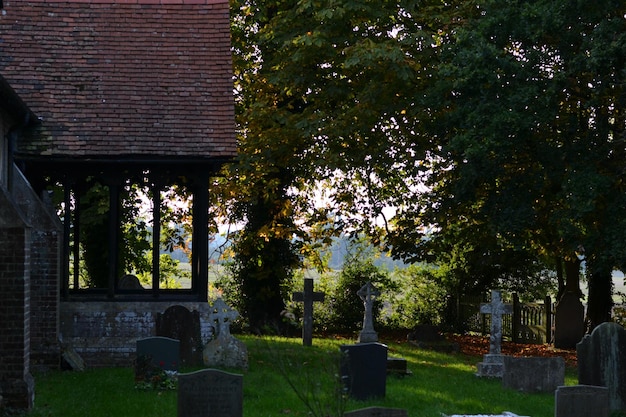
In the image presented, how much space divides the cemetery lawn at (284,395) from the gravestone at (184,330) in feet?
3.17

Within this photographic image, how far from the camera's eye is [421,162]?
25.1 meters

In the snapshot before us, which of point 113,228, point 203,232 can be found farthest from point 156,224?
point 203,232

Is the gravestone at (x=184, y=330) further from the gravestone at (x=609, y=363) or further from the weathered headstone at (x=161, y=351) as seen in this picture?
the gravestone at (x=609, y=363)

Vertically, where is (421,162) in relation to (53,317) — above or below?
above

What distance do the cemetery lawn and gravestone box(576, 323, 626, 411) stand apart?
2.78 ft

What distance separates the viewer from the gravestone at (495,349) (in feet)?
63.5

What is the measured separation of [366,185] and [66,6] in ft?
32.3

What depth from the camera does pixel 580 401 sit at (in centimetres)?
1302

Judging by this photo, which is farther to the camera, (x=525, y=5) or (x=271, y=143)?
(x=271, y=143)

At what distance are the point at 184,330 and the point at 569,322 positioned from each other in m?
12.2

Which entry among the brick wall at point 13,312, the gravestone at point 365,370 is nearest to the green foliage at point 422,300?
the gravestone at point 365,370

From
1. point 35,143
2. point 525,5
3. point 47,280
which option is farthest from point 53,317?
point 525,5

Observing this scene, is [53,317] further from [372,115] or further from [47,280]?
[372,115]

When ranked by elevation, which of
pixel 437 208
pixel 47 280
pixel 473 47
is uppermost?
pixel 473 47
